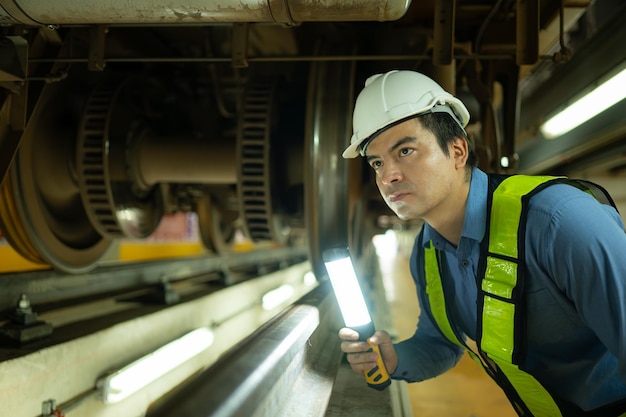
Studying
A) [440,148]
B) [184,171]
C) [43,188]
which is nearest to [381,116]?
[440,148]

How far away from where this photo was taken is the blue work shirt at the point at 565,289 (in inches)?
33.7

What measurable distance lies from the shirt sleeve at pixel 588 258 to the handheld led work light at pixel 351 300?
0.45 metres

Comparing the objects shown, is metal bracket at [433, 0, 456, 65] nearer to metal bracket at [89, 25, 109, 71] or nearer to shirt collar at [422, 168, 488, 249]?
shirt collar at [422, 168, 488, 249]

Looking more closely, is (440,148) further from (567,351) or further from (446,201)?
(567,351)

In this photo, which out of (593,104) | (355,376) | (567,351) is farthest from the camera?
(593,104)

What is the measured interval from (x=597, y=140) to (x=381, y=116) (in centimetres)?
193

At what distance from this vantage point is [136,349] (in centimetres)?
189

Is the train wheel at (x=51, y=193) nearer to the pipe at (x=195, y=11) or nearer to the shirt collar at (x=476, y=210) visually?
the pipe at (x=195, y=11)

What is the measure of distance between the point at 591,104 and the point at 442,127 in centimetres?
144

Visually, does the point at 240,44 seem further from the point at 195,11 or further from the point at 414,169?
the point at 414,169

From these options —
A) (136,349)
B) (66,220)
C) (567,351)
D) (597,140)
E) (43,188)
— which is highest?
(597,140)

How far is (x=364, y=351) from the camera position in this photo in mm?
1207

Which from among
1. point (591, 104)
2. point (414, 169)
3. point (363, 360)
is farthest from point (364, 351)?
point (591, 104)

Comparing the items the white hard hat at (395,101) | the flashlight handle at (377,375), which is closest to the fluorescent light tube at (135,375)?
the flashlight handle at (377,375)
